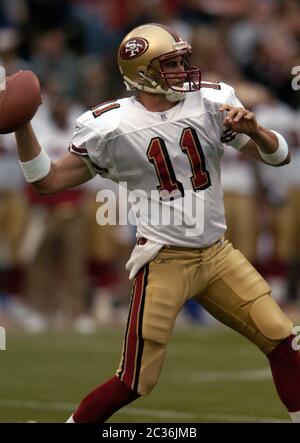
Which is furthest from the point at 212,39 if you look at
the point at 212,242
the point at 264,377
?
the point at 212,242

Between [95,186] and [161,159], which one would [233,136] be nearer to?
[161,159]

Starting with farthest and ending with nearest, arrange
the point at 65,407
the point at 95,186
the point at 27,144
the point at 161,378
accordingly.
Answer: the point at 95,186 < the point at 161,378 < the point at 65,407 < the point at 27,144

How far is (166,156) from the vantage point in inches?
221

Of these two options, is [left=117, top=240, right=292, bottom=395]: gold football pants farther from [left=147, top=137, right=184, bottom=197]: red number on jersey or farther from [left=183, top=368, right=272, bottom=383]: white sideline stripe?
[left=183, top=368, right=272, bottom=383]: white sideline stripe

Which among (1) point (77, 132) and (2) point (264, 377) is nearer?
(1) point (77, 132)

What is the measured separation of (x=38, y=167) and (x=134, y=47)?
0.67 metres

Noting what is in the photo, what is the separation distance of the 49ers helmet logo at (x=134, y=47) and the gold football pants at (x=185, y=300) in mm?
836

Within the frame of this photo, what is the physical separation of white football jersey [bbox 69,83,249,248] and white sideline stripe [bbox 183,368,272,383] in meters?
2.69

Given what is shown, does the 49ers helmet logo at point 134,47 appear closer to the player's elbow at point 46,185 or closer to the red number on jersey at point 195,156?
the red number on jersey at point 195,156

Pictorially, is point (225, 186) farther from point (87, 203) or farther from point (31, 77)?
point (31, 77)

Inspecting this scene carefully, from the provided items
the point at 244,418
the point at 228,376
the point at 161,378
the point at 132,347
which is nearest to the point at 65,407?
the point at 244,418

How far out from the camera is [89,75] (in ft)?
40.0
